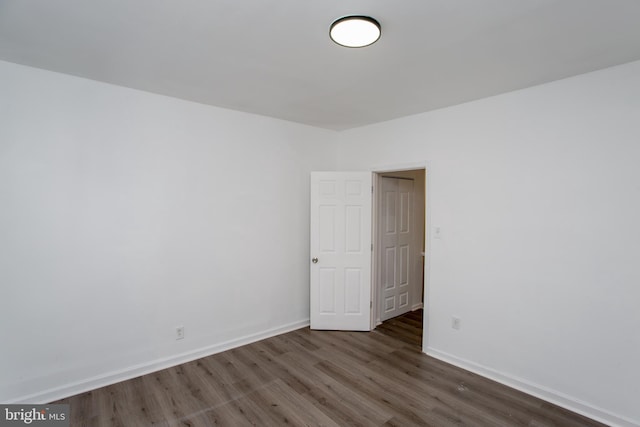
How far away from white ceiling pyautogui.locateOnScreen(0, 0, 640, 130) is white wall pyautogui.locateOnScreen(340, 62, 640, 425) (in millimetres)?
330

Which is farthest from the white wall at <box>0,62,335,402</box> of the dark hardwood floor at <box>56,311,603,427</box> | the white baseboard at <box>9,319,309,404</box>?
the dark hardwood floor at <box>56,311,603,427</box>

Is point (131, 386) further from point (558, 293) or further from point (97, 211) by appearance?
point (558, 293)

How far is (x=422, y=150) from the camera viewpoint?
11.4ft

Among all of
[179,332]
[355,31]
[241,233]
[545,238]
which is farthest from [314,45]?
[179,332]

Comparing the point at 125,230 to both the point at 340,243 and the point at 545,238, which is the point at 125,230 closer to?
the point at 340,243

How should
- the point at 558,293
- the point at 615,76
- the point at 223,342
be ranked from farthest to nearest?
the point at 223,342 → the point at 558,293 → the point at 615,76

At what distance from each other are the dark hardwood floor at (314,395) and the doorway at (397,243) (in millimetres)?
1021

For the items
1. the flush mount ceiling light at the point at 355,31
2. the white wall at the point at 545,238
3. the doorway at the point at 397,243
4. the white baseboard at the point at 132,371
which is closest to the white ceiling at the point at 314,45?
the flush mount ceiling light at the point at 355,31

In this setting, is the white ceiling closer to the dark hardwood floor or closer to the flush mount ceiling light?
the flush mount ceiling light

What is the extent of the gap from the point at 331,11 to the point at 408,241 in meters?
3.60

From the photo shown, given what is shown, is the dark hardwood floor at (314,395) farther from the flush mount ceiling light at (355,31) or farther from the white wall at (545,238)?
the flush mount ceiling light at (355,31)

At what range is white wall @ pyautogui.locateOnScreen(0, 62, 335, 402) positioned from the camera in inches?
93.8

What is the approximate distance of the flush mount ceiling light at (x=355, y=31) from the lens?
1701mm

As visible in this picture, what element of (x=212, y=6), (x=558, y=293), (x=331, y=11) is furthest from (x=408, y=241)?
(x=212, y=6)
